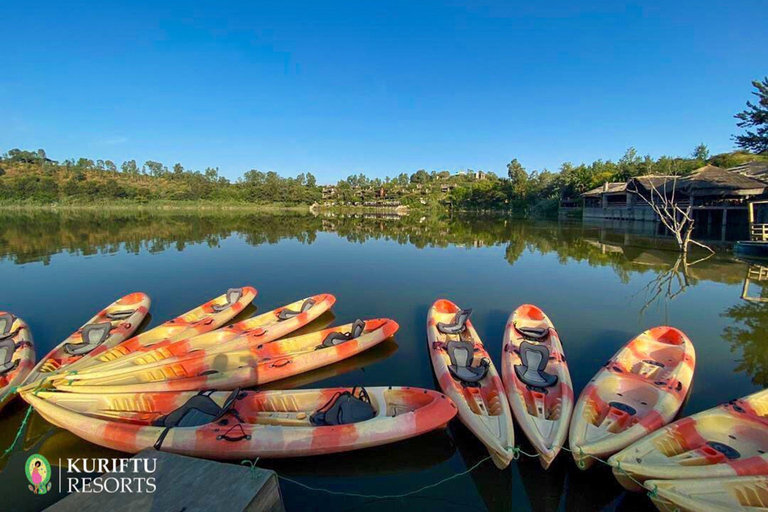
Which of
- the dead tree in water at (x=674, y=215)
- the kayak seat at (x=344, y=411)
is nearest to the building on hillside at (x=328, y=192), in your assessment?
the dead tree in water at (x=674, y=215)

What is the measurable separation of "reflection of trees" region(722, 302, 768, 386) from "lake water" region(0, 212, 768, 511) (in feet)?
0.15

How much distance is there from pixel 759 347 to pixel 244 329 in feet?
36.7

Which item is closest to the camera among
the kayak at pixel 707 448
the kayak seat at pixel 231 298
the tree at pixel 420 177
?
the kayak at pixel 707 448

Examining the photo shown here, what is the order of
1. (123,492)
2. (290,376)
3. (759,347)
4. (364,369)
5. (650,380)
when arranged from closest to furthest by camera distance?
(123,492) < (650,380) < (290,376) < (364,369) < (759,347)

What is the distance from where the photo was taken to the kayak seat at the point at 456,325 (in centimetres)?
732

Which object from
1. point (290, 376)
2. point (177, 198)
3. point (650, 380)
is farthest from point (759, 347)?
point (177, 198)

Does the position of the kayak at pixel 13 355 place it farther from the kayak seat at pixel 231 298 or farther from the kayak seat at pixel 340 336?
the kayak seat at pixel 340 336

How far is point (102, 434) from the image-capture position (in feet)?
13.5

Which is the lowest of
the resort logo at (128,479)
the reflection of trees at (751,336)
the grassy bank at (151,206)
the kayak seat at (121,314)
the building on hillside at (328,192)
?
the reflection of trees at (751,336)

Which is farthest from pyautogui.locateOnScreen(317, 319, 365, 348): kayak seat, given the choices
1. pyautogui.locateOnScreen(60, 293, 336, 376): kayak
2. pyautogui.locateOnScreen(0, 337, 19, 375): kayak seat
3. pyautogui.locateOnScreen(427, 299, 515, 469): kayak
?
pyautogui.locateOnScreen(0, 337, 19, 375): kayak seat

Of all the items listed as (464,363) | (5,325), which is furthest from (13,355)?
(464,363)

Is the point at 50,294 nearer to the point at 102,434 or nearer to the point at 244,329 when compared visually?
the point at 244,329

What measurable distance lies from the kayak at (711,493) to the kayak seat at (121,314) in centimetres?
1037

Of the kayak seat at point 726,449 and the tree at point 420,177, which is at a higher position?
the tree at point 420,177
